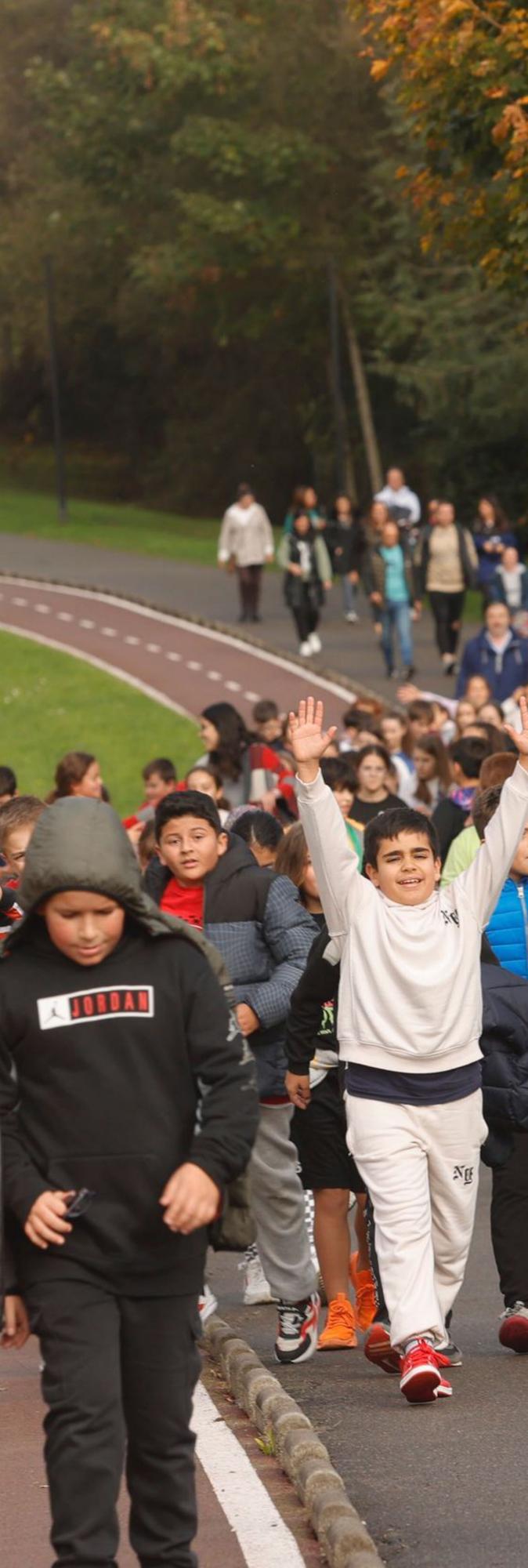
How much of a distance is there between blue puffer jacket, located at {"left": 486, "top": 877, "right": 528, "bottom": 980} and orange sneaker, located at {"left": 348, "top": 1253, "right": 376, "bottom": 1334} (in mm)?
1331

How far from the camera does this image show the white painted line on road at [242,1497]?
5.54 m

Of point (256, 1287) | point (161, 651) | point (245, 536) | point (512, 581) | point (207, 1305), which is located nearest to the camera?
point (207, 1305)

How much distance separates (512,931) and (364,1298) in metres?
1.51

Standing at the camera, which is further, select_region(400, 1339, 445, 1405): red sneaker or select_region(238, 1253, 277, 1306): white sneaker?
select_region(238, 1253, 277, 1306): white sneaker

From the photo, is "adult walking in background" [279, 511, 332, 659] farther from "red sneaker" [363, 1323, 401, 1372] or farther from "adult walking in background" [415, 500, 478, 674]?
"red sneaker" [363, 1323, 401, 1372]

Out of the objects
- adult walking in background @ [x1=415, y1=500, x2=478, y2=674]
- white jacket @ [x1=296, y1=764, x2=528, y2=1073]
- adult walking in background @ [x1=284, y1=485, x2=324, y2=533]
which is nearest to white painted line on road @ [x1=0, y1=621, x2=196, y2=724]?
adult walking in background @ [x1=284, y1=485, x2=324, y2=533]

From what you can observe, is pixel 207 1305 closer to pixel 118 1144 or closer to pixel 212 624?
pixel 118 1144

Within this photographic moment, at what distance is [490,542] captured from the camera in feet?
86.5

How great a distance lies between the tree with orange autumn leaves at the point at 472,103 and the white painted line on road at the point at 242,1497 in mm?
11665

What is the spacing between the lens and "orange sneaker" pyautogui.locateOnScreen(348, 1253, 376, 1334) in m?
8.79

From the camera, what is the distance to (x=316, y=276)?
52.1 metres

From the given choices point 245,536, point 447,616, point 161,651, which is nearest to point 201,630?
point 161,651

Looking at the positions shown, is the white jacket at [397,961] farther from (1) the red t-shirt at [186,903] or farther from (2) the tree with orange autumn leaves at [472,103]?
(2) the tree with orange autumn leaves at [472,103]

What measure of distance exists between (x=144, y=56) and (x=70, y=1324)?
1835 inches
